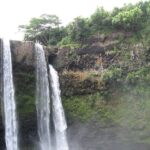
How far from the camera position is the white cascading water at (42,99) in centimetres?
2416

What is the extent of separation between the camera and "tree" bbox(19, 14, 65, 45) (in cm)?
3112

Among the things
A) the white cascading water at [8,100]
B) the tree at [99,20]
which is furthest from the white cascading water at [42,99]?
the tree at [99,20]

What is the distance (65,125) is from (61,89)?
194 centimetres

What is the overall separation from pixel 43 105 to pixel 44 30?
1007cm

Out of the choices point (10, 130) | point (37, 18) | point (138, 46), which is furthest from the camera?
point (37, 18)

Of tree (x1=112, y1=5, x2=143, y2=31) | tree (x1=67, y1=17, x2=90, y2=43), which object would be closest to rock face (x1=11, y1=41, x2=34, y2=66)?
tree (x1=67, y1=17, x2=90, y2=43)

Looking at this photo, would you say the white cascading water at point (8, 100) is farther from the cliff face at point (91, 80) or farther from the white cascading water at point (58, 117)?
the white cascading water at point (58, 117)

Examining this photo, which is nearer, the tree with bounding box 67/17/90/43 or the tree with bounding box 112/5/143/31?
the tree with bounding box 112/5/143/31

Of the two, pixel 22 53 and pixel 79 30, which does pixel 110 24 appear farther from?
pixel 22 53

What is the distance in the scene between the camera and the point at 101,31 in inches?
1083

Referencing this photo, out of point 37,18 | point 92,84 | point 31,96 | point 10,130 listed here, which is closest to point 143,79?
point 92,84

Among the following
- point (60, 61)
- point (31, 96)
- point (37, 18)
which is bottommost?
point (31, 96)

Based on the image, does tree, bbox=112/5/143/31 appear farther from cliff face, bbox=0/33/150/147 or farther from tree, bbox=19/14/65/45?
tree, bbox=19/14/65/45

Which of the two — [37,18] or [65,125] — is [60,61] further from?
[37,18]
